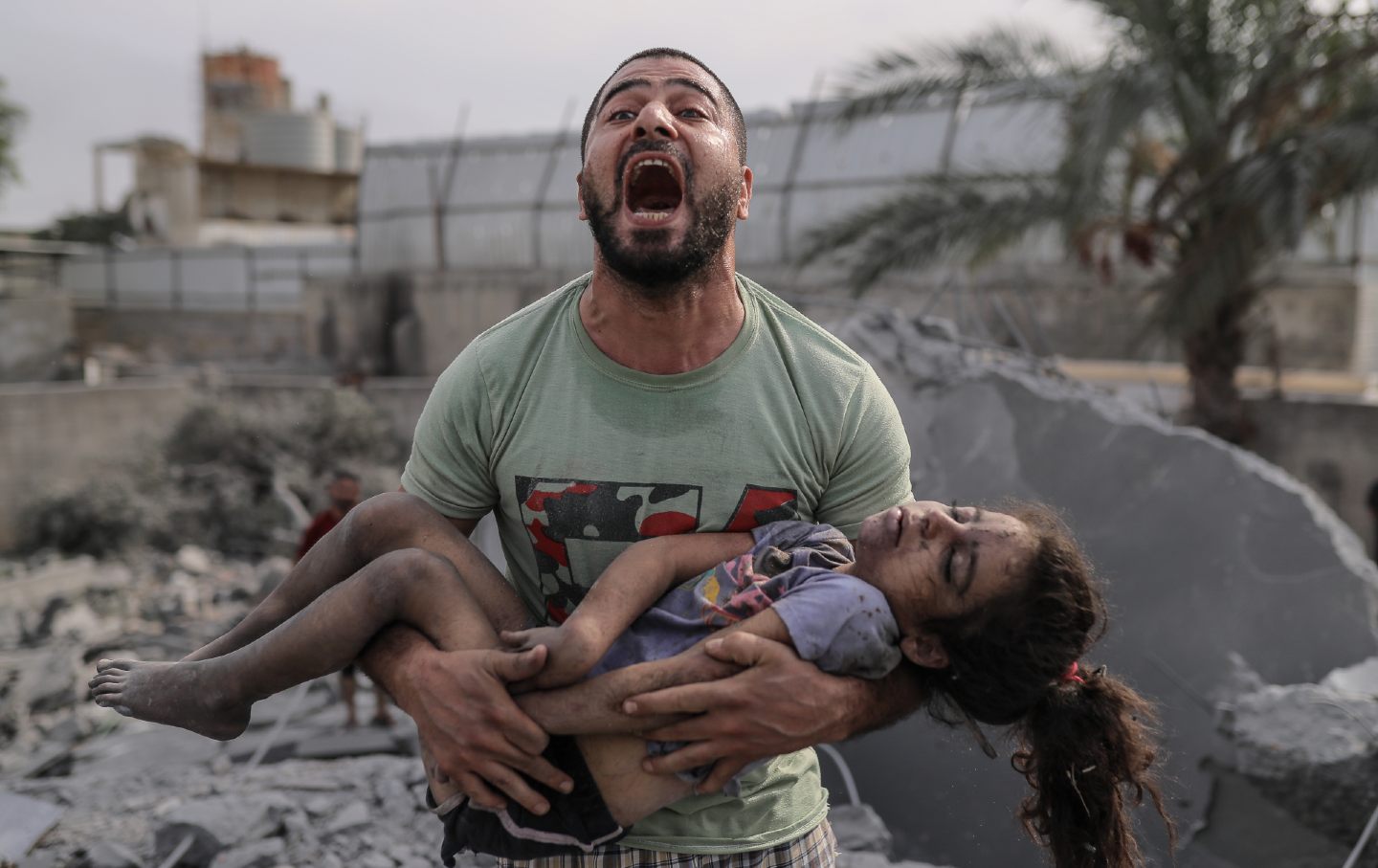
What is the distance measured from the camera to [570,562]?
2.10 metres

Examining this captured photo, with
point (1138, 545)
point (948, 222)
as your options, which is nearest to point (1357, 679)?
point (1138, 545)

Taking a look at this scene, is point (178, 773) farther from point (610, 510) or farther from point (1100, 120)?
point (1100, 120)

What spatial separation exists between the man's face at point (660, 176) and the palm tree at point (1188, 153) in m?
5.96

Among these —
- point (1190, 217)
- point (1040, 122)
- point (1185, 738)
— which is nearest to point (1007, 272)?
point (1040, 122)

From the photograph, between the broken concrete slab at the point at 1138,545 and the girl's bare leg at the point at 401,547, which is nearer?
the girl's bare leg at the point at 401,547

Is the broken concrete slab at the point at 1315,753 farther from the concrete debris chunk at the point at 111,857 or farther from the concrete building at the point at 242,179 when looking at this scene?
the concrete building at the point at 242,179

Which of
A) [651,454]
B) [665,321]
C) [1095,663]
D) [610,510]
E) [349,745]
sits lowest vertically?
[349,745]

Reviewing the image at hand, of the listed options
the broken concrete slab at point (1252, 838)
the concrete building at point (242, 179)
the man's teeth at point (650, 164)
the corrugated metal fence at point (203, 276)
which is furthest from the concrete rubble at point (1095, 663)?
the concrete building at point (242, 179)

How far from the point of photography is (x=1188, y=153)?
8.32 meters

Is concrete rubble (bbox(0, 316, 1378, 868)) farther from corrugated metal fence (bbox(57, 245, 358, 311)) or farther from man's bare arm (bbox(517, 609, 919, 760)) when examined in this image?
corrugated metal fence (bbox(57, 245, 358, 311))

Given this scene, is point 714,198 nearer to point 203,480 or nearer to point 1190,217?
point 1190,217

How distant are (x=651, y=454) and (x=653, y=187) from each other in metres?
0.50

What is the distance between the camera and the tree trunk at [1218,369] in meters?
9.31

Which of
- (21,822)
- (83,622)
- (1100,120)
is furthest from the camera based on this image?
(83,622)
